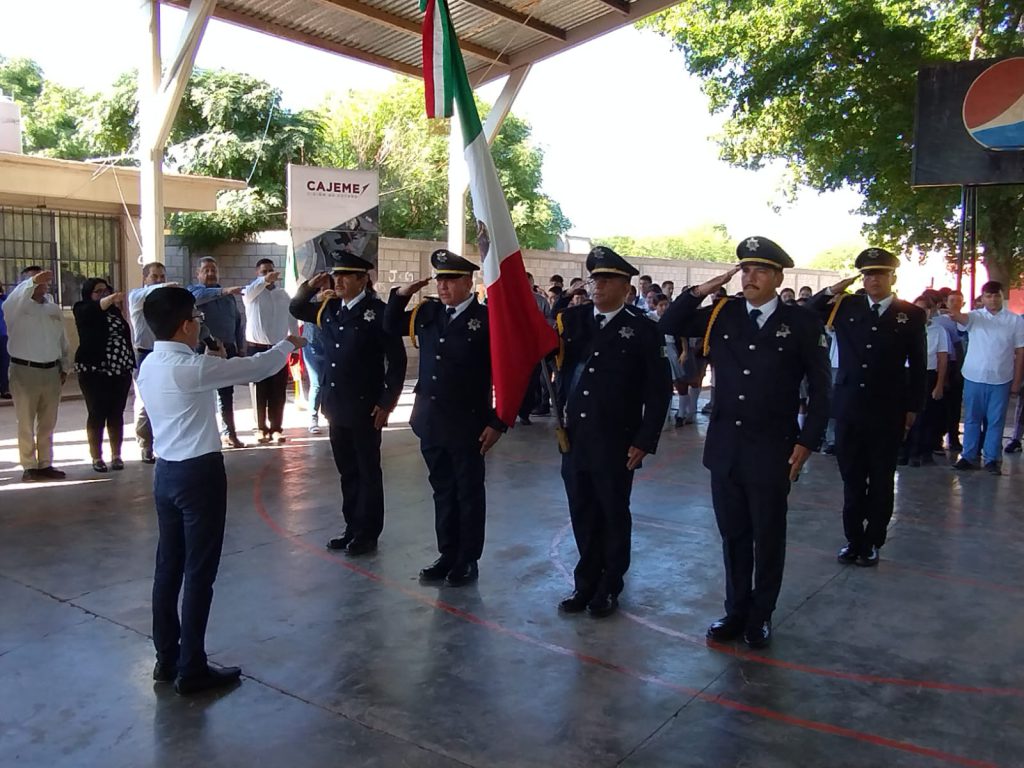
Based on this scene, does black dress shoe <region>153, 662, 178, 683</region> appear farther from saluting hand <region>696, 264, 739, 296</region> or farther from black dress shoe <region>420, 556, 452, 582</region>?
saluting hand <region>696, 264, 739, 296</region>

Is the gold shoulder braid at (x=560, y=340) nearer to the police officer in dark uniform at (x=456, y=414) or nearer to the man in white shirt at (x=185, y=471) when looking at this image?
the police officer in dark uniform at (x=456, y=414)

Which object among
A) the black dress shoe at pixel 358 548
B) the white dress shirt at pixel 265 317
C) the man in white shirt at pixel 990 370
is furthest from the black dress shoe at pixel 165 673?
the man in white shirt at pixel 990 370

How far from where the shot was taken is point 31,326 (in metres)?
7.00

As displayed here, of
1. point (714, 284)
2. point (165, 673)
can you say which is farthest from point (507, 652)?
point (714, 284)

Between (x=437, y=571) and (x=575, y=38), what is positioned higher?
(x=575, y=38)

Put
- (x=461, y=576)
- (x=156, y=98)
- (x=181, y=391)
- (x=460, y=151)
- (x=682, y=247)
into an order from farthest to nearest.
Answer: (x=682, y=247), (x=460, y=151), (x=156, y=98), (x=461, y=576), (x=181, y=391)

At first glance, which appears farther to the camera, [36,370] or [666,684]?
[36,370]

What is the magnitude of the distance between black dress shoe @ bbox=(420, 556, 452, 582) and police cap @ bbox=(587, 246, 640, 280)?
180 cm

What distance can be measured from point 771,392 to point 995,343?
519 centimetres

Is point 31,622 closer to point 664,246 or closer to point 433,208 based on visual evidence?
point 433,208

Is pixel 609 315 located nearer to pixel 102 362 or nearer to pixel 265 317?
pixel 102 362

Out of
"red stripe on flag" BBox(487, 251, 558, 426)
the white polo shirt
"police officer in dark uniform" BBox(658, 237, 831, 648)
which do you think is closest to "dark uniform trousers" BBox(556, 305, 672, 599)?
"red stripe on flag" BBox(487, 251, 558, 426)

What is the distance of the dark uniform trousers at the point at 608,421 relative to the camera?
4.16 m

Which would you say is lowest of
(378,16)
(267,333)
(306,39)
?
(267,333)
